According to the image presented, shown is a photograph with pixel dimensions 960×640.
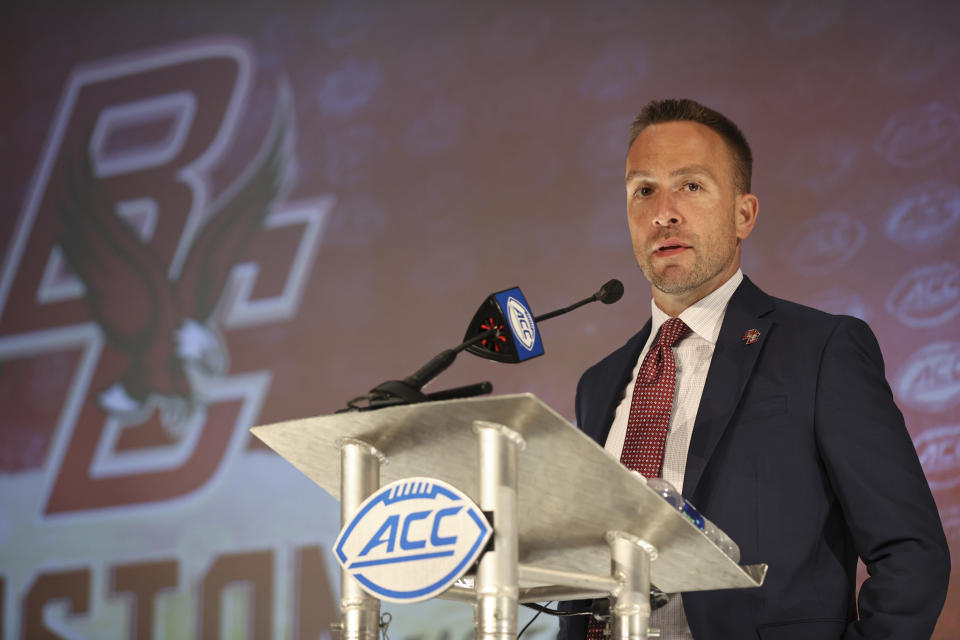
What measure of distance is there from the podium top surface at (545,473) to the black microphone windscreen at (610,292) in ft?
1.65

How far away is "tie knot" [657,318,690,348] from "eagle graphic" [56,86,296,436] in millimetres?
2091

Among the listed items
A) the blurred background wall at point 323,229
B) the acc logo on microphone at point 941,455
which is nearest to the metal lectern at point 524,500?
the acc logo on microphone at point 941,455

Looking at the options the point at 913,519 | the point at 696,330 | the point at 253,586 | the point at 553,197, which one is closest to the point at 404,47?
the point at 553,197

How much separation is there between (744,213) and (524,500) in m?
1.07

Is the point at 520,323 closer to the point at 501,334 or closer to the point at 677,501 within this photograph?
the point at 501,334

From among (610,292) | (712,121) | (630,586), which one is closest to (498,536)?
(630,586)

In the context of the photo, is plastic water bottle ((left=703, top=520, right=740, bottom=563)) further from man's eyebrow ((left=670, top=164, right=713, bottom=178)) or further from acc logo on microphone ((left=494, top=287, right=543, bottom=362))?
man's eyebrow ((left=670, top=164, right=713, bottom=178))

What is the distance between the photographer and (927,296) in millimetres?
2863

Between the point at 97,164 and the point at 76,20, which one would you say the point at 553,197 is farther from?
the point at 76,20

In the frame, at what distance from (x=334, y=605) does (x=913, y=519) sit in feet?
7.02

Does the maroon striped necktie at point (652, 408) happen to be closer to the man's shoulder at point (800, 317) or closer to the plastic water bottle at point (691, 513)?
the man's shoulder at point (800, 317)

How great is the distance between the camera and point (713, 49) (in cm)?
330

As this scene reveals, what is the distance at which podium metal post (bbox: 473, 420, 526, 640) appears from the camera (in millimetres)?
1172

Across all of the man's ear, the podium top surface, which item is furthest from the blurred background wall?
the podium top surface
